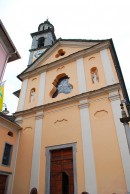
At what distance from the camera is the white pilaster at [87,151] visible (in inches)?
309

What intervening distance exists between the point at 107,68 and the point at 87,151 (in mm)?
5093

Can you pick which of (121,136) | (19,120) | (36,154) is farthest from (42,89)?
(121,136)

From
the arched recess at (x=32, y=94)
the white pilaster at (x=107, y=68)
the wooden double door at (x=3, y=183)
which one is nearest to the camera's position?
the wooden double door at (x=3, y=183)

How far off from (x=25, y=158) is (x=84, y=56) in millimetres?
7604

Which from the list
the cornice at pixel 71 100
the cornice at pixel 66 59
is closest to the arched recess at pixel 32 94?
the cornice at pixel 71 100

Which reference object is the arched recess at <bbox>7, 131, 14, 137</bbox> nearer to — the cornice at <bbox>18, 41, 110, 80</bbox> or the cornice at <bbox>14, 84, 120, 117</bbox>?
the cornice at <bbox>14, 84, 120, 117</bbox>

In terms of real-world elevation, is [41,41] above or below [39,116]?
above

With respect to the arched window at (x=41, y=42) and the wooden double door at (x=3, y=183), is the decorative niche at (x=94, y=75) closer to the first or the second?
the wooden double door at (x=3, y=183)

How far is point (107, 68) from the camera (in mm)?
10906

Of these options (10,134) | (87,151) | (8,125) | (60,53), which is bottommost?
(87,151)

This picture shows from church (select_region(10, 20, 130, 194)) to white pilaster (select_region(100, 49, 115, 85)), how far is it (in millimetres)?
27

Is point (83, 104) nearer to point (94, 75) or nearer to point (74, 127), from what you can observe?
point (74, 127)

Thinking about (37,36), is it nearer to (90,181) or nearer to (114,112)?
(114,112)

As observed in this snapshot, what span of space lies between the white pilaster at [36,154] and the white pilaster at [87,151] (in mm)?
A: 2628
